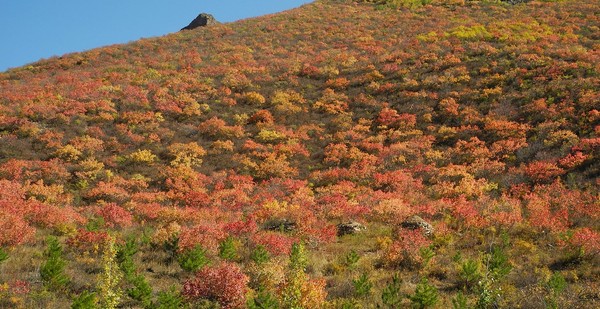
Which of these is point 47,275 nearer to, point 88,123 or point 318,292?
point 318,292

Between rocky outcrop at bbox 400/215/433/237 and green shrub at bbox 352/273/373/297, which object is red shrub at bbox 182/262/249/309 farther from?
rocky outcrop at bbox 400/215/433/237

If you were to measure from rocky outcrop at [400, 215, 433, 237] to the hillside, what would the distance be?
2.9 inches

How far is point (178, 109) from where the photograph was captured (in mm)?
28078

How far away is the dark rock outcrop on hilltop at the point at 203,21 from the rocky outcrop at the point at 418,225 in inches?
1940

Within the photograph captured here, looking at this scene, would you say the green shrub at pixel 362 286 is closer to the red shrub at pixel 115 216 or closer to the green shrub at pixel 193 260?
the green shrub at pixel 193 260

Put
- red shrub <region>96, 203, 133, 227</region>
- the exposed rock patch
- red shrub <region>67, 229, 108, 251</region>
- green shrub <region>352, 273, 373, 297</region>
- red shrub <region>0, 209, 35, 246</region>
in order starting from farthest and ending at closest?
red shrub <region>96, 203, 133, 227</region> → the exposed rock patch → red shrub <region>67, 229, 108, 251</region> → red shrub <region>0, 209, 35, 246</region> → green shrub <region>352, 273, 373, 297</region>

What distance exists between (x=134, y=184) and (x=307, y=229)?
962 centimetres

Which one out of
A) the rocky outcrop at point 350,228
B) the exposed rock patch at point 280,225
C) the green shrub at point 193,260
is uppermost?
the green shrub at point 193,260

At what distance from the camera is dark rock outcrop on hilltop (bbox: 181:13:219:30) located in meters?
56.6

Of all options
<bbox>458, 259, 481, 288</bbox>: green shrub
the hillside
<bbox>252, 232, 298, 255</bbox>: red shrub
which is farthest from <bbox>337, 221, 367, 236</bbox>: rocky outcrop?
<bbox>458, 259, 481, 288</bbox>: green shrub

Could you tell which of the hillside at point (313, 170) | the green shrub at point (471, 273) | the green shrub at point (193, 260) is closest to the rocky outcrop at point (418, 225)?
the hillside at point (313, 170)

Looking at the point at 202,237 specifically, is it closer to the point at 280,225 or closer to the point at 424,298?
the point at 280,225

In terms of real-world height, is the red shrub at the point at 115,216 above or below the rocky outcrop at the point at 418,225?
above

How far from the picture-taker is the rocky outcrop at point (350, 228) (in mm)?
12984
